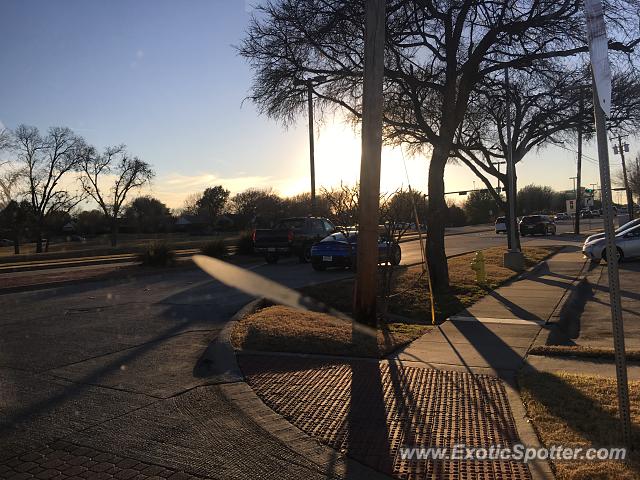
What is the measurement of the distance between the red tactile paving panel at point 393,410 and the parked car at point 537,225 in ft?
145

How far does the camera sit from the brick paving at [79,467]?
150 inches

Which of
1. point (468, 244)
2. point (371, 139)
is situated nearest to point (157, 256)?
point (371, 139)

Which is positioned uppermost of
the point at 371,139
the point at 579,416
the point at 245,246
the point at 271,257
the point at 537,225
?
the point at 371,139

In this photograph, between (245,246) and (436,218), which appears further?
(245,246)

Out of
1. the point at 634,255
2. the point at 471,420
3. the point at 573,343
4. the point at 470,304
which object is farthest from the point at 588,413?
the point at 634,255

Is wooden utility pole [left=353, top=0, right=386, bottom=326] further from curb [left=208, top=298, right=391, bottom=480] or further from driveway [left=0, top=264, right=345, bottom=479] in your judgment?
driveway [left=0, top=264, right=345, bottom=479]

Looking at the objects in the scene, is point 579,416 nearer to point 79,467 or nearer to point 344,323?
point 79,467

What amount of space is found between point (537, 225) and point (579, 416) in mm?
45508

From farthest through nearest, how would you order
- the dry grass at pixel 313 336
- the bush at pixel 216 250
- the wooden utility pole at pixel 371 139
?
the bush at pixel 216 250 < the wooden utility pole at pixel 371 139 < the dry grass at pixel 313 336

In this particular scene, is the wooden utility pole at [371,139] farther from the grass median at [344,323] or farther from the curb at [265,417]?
the curb at [265,417]

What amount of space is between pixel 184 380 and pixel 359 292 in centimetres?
311

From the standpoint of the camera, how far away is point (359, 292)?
27.2 feet

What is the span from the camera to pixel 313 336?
7.73m

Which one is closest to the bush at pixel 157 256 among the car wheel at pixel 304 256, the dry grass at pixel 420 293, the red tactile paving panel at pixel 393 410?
the car wheel at pixel 304 256
